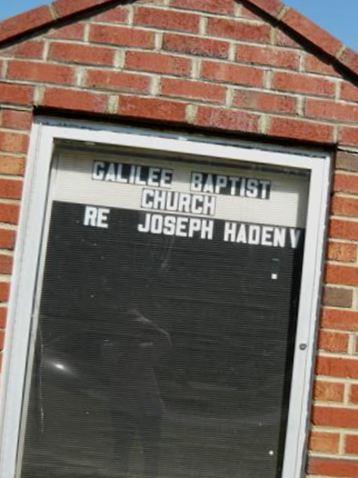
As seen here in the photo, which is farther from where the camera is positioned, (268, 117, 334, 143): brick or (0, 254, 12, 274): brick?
(268, 117, 334, 143): brick

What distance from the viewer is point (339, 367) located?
2.82 meters

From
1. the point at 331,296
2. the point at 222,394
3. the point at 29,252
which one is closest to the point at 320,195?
the point at 331,296

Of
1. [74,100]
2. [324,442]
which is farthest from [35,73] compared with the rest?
[324,442]

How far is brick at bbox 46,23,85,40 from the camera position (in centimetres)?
289

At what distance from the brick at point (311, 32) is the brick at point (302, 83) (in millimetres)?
136

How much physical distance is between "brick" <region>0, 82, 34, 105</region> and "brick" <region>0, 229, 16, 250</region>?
0.54 meters

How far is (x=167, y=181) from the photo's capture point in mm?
2953

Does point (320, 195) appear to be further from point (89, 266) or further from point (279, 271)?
point (89, 266)

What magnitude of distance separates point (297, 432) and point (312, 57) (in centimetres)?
161

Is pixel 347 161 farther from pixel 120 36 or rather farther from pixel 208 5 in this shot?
pixel 120 36

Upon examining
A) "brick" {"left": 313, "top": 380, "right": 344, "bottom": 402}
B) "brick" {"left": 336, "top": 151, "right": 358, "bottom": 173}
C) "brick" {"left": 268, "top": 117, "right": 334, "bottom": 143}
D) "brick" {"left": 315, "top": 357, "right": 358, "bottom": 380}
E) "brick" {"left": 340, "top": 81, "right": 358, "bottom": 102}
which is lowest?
"brick" {"left": 313, "top": 380, "right": 344, "bottom": 402}

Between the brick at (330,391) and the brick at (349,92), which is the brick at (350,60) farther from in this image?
the brick at (330,391)

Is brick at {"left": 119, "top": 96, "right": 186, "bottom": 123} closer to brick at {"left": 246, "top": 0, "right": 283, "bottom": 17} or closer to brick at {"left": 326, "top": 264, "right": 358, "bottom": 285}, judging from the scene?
brick at {"left": 246, "top": 0, "right": 283, "bottom": 17}

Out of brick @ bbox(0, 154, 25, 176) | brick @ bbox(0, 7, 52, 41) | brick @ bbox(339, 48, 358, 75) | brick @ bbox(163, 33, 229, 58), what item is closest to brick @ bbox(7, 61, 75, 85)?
brick @ bbox(0, 7, 52, 41)
